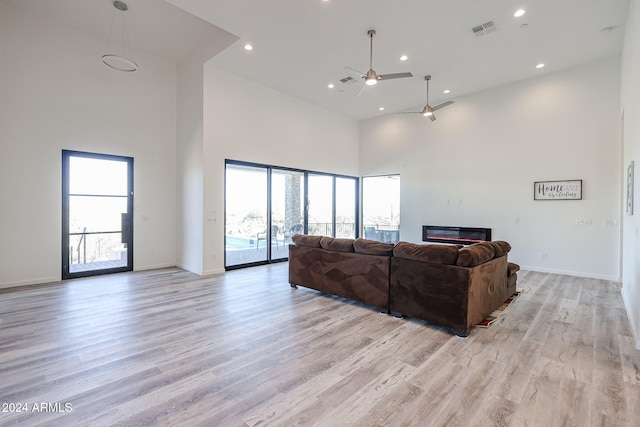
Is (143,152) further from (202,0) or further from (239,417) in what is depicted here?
(239,417)

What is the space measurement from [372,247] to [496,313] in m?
1.79

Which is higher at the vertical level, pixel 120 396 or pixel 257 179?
pixel 257 179

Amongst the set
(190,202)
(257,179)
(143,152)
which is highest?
(143,152)

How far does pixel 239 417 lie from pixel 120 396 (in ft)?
2.99

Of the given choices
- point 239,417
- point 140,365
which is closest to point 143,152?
point 140,365

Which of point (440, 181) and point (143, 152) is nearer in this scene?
point (143, 152)

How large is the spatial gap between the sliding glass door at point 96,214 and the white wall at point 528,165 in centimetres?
667

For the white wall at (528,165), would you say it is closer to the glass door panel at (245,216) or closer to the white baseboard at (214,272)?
the glass door panel at (245,216)

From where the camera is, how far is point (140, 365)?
2.51 metres

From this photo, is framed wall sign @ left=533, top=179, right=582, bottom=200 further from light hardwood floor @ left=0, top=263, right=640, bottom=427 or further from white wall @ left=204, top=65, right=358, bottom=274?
white wall @ left=204, top=65, right=358, bottom=274

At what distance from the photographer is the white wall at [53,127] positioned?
4.82 metres

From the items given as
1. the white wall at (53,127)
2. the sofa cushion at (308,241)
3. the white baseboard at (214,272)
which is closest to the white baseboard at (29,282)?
the white wall at (53,127)

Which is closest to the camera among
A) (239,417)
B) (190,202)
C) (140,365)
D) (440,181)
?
(239,417)

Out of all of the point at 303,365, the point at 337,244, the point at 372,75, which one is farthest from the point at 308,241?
the point at 372,75
